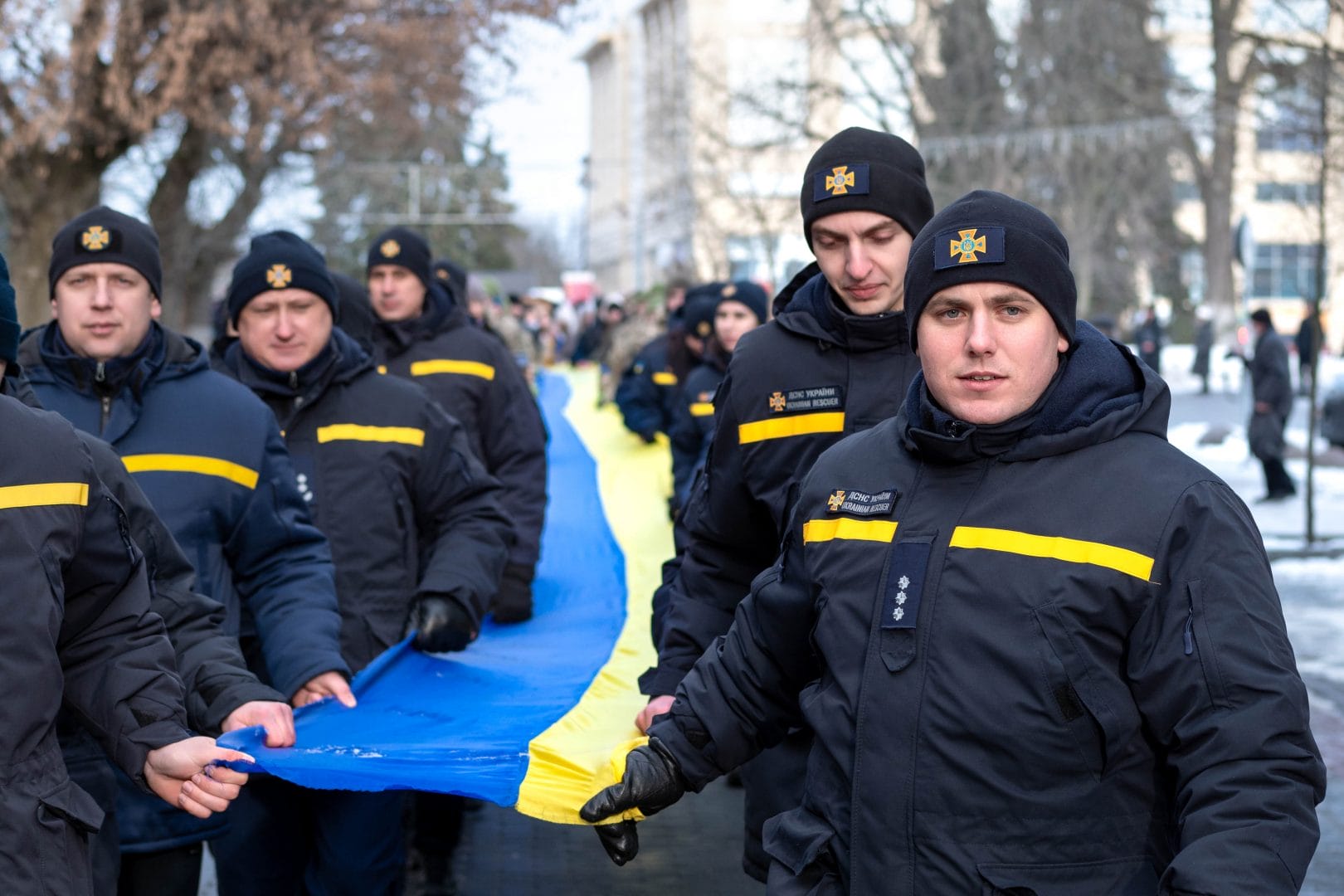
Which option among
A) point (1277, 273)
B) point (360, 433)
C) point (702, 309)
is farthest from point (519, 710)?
point (1277, 273)

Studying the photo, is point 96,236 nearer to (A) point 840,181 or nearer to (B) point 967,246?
(A) point 840,181

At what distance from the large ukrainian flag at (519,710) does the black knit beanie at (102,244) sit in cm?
138

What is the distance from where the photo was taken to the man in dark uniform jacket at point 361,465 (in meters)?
5.71

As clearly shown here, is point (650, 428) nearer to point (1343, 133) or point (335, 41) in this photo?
point (1343, 133)

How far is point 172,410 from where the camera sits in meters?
4.93

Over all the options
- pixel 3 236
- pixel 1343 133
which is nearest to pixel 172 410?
pixel 1343 133

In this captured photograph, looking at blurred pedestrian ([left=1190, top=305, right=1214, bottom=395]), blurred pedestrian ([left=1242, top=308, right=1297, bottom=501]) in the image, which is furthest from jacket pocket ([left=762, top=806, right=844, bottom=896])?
blurred pedestrian ([left=1190, top=305, right=1214, bottom=395])

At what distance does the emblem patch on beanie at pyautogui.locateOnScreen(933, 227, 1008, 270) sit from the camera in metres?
3.19

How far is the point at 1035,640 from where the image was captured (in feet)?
9.83

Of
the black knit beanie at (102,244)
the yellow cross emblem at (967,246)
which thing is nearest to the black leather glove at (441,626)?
the black knit beanie at (102,244)

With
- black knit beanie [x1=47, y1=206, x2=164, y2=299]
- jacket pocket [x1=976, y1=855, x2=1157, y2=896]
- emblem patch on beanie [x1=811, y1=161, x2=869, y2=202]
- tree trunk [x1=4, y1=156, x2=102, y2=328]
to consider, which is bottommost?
jacket pocket [x1=976, y1=855, x2=1157, y2=896]

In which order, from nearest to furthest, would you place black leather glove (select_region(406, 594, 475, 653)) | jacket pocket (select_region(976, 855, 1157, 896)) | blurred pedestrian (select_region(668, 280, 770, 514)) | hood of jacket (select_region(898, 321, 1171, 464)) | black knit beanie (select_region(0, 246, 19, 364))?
jacket pocket (select_region(976, 855, 1157, 896)) → hood of jacket (select_region(898, 321, 1171, 464)) → black knit beanie (select_region(0, 246, 19, 364)) → black leather glove (select_region(406, 594, 475, 653)) → blurred pedestrian (select_region(668, 280, 770, 514))

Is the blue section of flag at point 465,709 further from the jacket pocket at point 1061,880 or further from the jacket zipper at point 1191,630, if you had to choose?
the jacket zipper at point 1191,630

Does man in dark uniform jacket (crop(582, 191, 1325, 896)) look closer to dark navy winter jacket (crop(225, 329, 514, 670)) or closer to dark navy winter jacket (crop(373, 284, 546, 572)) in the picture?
dark navy winter jacket (crop(225, 329, 514, 670))
